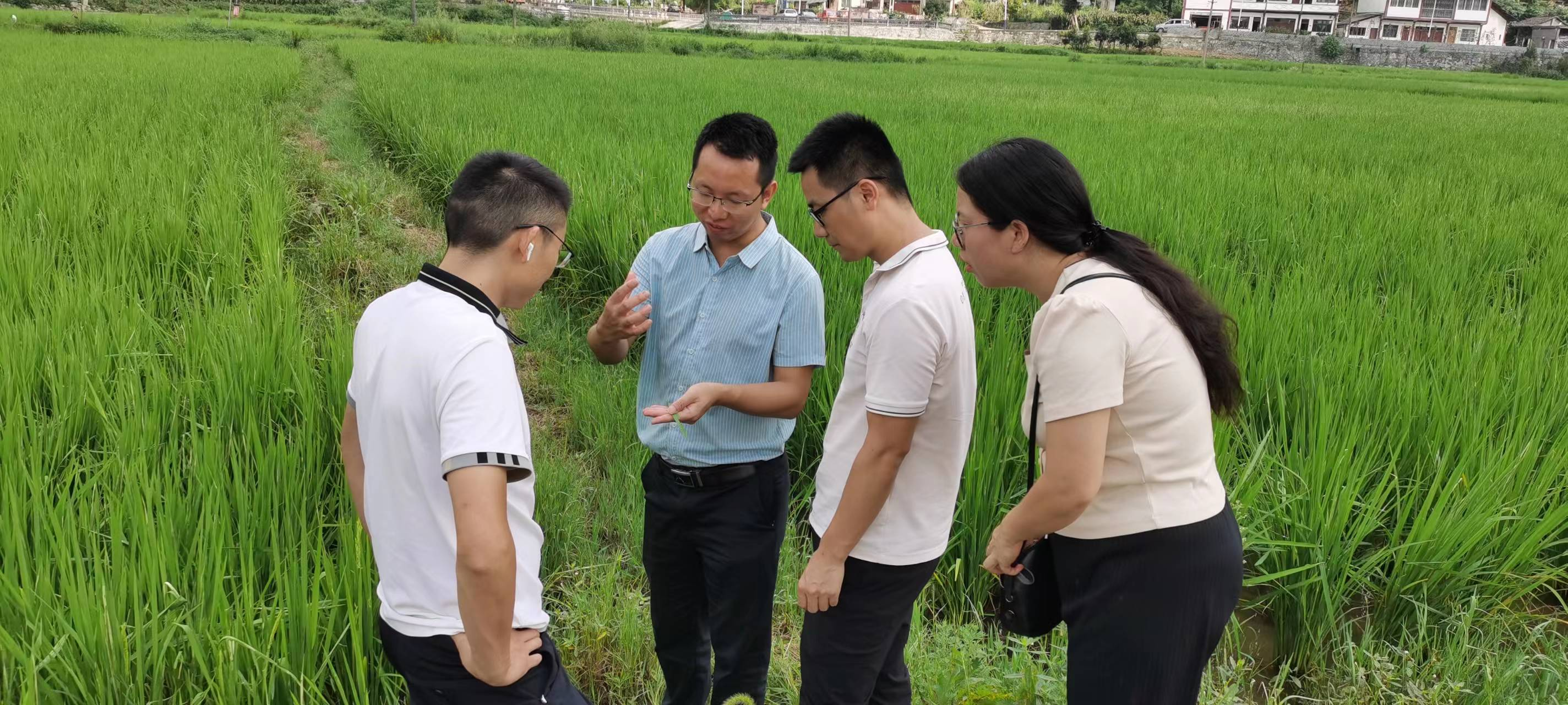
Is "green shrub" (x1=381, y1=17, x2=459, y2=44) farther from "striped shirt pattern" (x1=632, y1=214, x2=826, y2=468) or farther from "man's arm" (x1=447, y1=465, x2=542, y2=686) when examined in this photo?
"man's arm" (x1=447, y1=465, x2=542, y2=686)

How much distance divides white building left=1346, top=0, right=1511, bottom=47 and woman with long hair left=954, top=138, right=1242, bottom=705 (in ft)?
186

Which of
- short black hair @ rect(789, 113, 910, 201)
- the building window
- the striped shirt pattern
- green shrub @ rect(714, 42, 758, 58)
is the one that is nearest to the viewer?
short black hair @ rect(789, 113, 910, 201)

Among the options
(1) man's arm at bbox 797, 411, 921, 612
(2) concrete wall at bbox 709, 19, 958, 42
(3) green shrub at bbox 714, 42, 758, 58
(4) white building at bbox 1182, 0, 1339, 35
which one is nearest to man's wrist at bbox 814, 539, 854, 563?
(1) man's arm at bbox 797, 411, 921, 612

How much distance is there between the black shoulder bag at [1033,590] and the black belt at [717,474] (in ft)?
1.84

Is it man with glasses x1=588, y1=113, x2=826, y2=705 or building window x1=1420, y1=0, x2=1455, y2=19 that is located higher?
building window x1=1420, y1=0, x2=1455, y2=19

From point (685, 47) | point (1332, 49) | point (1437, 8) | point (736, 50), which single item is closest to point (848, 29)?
point (736, 50)

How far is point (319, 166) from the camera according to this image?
6883 millimetres

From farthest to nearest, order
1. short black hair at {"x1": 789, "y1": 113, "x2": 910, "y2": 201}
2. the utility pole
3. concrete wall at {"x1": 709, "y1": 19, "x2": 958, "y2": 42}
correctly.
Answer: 1. concrete wall at {"x1": 709, "y1": 19, "x2": 958, "y2": 42}
2. the utility pole
3. short black hair at {"x1": 789, "y1": 113, "x2": 910, "y2": 201}

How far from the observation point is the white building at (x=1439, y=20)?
1810 inches

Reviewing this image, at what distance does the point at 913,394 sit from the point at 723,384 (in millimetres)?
455

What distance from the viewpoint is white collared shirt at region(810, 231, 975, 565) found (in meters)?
1.32

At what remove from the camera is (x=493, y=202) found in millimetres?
1190

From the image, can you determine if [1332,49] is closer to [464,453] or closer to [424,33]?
[424,33]

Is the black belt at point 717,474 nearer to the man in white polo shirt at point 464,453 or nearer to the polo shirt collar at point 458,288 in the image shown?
the man in white polo shirt at point 464,453
